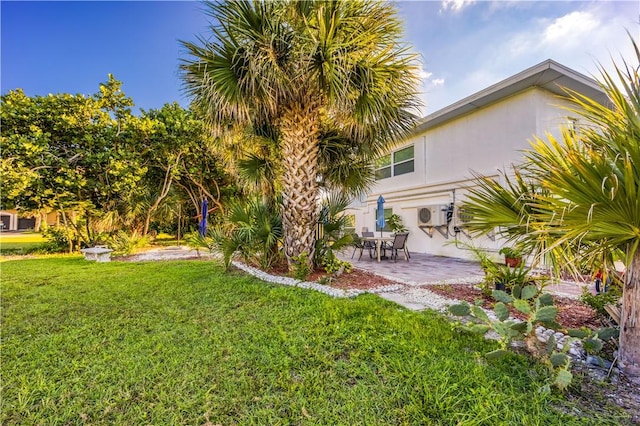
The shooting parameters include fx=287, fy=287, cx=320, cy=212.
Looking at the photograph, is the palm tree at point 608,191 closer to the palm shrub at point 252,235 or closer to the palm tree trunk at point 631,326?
the palm tree trunk at point 631,326

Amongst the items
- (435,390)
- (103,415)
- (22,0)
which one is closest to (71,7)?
(22,0)

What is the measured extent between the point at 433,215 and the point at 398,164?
A: 4.12m

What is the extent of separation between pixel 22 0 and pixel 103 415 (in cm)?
982

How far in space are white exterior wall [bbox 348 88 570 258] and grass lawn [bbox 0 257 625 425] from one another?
15.5ft

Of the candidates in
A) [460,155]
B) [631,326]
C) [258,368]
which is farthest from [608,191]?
[460,155]

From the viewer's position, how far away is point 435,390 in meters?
2.43

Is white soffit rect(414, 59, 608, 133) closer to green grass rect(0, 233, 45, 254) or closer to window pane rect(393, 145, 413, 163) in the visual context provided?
window pane rect(393, 145, 413, 163)

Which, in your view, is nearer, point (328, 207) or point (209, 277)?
point (209, 277)

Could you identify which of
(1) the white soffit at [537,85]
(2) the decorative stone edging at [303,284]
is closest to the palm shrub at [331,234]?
(2) the decorative stone edging at [303,284]

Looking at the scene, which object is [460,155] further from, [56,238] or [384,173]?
[56,238]

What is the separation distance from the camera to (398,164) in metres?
15.4

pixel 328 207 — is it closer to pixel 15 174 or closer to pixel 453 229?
pixel 453 229

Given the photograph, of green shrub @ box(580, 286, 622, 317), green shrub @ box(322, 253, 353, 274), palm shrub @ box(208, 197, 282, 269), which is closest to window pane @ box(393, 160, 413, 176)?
green shrub @ box(322, 253, 353, 274)

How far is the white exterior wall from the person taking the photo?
30.6 feet
